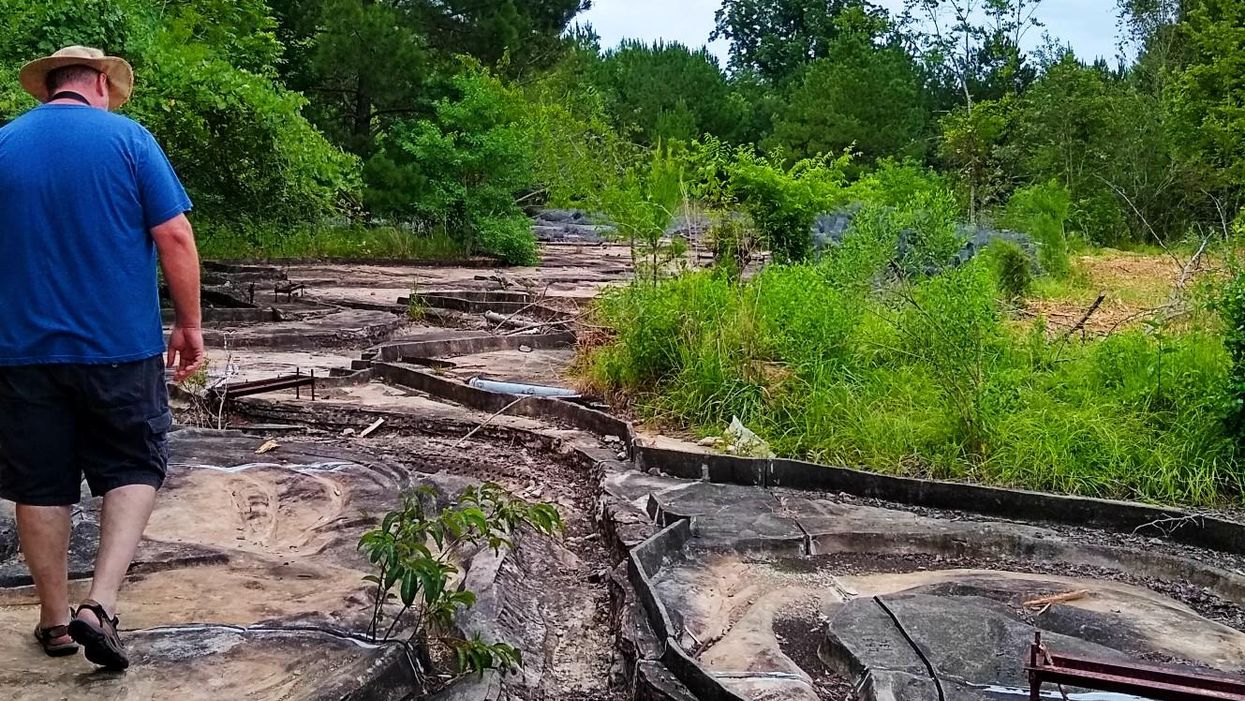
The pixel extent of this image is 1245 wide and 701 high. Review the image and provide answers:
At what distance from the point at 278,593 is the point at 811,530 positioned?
2.69 meters

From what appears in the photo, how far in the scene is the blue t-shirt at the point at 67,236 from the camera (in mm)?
2994

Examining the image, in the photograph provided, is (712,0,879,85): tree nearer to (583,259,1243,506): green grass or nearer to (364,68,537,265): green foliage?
(364,68,537,265): green foliage

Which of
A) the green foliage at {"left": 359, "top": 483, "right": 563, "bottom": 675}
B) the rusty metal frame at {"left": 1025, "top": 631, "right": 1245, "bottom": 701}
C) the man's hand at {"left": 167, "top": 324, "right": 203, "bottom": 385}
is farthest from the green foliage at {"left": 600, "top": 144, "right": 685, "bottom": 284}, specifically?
the rusty metal frame at {"left": 1025, "top": 631, "right": 1245, "bottom": 701}

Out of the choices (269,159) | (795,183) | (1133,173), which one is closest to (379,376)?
(269,159)

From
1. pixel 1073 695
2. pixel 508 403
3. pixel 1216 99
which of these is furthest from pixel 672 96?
pixel 1073 695

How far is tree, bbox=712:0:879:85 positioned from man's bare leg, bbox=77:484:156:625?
4983 cm

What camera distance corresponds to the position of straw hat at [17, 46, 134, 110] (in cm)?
309

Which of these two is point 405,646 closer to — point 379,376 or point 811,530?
point 811,530

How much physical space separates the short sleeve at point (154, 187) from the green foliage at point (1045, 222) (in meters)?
13.1

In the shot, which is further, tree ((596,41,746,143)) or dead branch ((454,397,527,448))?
tree ((596,41,746,143))

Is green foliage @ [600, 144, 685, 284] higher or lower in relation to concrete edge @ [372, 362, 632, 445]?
higher

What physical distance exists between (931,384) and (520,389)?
3.43 m

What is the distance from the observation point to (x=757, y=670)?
382 cm

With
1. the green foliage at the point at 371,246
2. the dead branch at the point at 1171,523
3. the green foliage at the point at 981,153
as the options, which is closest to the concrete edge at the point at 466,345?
the dead branch at the point at 1171,523
